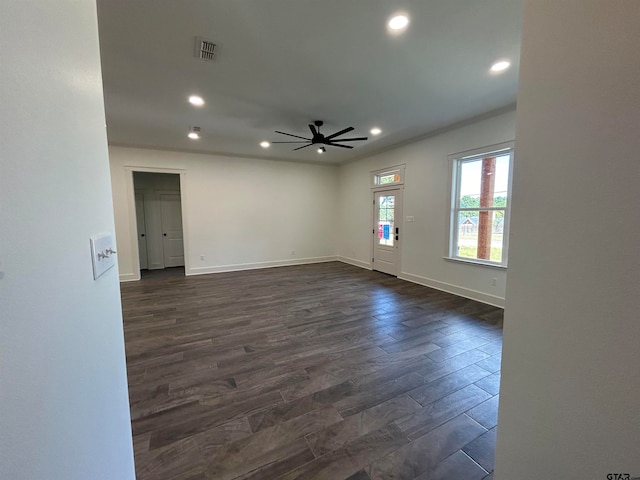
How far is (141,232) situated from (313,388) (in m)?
6.85

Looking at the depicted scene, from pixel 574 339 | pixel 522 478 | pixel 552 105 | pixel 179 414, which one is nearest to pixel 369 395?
pixel 522 478

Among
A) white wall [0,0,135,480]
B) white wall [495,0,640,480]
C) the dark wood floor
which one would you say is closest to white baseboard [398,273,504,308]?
the dark wood floor

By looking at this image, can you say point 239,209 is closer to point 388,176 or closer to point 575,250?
point 388,176

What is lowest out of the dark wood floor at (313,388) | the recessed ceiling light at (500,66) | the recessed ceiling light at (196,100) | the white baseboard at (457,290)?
the dark wood floor at (313,388)

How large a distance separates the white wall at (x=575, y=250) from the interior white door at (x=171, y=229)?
7.90m

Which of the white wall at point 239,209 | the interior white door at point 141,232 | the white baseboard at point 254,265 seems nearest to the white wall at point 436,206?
the white wall at point 239,209

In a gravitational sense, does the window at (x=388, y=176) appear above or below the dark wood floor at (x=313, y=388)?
above

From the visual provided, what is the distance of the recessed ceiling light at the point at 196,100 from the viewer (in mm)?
3266

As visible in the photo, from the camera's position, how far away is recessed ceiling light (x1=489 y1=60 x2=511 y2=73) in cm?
261

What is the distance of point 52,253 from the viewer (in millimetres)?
577

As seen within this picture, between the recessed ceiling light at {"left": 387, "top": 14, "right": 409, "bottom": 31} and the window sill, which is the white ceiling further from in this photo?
the window sill

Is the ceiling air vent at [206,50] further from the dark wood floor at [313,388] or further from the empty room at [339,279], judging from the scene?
the dark wood floor at [313,388]

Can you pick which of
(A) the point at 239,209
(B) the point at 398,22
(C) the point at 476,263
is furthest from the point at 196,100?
(C) the point at 476,263

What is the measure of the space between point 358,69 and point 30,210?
2956mm
